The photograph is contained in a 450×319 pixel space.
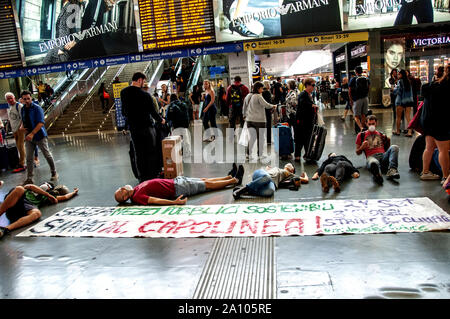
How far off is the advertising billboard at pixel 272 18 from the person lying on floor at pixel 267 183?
9857mm

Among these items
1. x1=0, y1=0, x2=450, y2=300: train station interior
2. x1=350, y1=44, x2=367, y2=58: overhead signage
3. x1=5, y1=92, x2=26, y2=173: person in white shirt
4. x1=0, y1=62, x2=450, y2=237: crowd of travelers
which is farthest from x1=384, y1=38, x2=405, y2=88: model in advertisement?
x1=5, y1=92, x2=26, y2=173: person in white shirt

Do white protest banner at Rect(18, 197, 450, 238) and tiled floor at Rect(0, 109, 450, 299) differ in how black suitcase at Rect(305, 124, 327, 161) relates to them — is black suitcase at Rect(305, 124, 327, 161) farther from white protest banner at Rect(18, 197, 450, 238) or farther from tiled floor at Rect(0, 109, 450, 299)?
white protest banner at Rect(18, 197, 450, 238)

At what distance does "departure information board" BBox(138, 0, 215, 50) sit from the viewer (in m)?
14.2

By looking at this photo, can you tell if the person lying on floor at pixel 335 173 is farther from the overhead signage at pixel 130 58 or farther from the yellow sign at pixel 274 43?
the overhead signage at pixel 130 58

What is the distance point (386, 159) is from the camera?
624cm

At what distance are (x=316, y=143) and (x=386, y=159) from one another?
5.27 feet

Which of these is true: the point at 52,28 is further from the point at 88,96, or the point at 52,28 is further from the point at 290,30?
the point at 290,30

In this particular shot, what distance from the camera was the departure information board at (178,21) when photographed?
14188mm

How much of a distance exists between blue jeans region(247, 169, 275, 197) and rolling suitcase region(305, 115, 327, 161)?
233cm

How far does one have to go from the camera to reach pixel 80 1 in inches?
633
